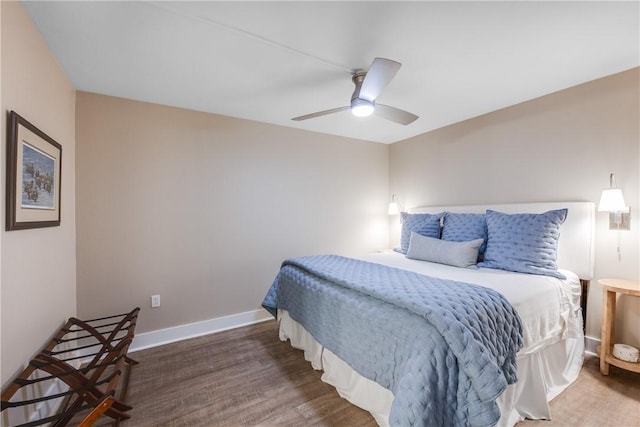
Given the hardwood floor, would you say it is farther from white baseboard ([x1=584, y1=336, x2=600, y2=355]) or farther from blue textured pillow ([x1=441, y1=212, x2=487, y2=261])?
blue textured pillow ([x1=441, y1=212, x2=487, y2=261])

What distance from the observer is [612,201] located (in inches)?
80.1

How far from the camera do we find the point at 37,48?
1.64 metres

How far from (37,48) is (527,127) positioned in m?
3.83

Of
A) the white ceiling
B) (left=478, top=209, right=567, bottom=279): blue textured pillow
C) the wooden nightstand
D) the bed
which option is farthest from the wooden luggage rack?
the wooden nightstand

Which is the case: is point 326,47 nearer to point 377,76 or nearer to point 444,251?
point 377,76

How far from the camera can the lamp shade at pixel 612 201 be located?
2.02 meters

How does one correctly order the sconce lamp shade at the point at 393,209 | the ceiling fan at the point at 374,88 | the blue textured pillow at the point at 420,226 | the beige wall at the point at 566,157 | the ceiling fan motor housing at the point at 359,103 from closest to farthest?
the ceiling fan at the point at 374,88 → the ceiling fan motor housing at the point at 359,103 → the beige wall at the point at 566,157 → the blue textured pillow at the point at 420,226 → the sconce lamp shade at the point at 393,209

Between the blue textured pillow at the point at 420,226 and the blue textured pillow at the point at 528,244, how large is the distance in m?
0.68

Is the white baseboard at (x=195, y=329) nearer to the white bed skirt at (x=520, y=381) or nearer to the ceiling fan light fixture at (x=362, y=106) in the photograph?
the white bed skirt at (x=520, y=381)

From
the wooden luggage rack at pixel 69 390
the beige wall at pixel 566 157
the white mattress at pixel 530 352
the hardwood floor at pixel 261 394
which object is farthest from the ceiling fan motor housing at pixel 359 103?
the wooden luggage rack at pixel 69 390

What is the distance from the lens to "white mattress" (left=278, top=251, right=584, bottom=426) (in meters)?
1.60

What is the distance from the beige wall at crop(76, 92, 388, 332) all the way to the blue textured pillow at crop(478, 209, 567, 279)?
6.39ft

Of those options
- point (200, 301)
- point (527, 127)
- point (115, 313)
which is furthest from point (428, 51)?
point (115, 313)

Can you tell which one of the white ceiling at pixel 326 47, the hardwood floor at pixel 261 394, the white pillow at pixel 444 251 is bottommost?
the hardwood floor at pixel 261 394
